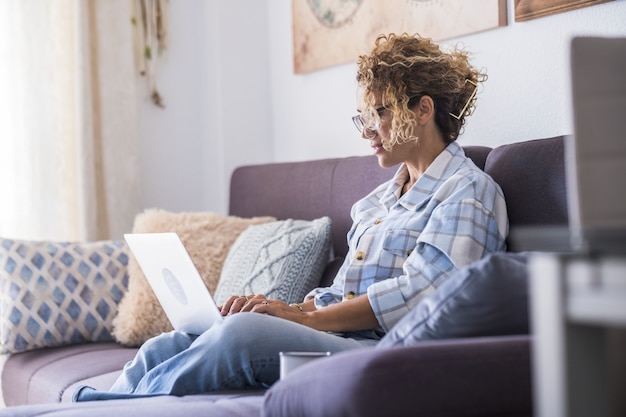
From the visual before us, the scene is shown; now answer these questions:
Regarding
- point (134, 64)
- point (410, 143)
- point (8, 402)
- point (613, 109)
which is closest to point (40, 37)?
point (134, 64)

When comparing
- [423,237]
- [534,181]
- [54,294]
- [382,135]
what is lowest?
[54,294]

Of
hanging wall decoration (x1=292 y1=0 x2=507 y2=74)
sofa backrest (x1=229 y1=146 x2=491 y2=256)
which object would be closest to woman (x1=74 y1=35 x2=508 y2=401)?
sofa backrest (x1=229 y1=146 x2=491 y2=256)

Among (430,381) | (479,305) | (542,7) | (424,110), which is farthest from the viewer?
(542,7)

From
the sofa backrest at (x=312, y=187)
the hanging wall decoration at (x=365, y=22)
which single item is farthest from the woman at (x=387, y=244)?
the hanging wall decoration at (x=365, y=22)

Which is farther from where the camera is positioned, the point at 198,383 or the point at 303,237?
the point at 303,237

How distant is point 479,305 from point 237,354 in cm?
55

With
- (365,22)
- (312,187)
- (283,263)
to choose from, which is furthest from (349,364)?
(365,22)

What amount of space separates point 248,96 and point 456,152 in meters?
1.60

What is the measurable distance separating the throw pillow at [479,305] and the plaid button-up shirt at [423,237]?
0.45 metres

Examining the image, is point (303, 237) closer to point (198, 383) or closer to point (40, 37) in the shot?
point (198, 383)

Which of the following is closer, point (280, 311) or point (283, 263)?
point (280, 311)

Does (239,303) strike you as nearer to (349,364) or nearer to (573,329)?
(349,364)

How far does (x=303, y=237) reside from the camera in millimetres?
2453

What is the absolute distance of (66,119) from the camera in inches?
125
